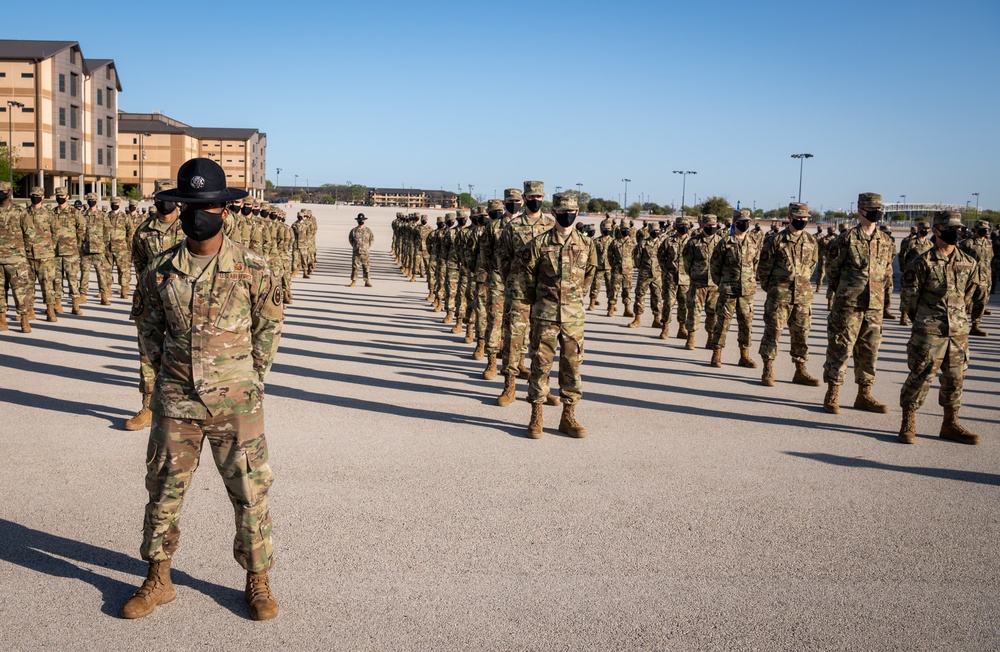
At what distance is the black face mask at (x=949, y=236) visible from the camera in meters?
7.57

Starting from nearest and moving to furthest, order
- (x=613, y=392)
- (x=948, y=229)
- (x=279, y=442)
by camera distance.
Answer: (x=279, y=442)
(x=948, y=229)
(x=613, y=392)

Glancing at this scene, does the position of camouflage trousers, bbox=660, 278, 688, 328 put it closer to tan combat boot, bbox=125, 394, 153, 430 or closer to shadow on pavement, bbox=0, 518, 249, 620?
tan combat boot, bbox=125, 394, 153, 430

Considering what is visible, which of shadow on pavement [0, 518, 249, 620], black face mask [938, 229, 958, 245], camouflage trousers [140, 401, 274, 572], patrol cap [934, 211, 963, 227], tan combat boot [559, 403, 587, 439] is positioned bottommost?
shadow on pavement [0, 518, 249, 620]

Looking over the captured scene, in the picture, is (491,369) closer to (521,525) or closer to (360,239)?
(521,525)

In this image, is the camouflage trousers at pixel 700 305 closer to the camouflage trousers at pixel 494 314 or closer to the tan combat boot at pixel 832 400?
the camouflage trousers at pixel 494 314

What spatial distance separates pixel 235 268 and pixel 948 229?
6.51 metres

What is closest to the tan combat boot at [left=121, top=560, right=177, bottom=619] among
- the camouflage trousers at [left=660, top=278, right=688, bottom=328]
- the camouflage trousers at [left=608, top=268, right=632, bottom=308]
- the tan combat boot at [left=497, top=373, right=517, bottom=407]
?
the tan combat boot at [left=497, top=373, right=517, bottom=407]

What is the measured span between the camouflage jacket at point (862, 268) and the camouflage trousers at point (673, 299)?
17.9 feet

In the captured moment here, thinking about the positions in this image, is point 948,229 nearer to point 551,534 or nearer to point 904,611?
point 904,611

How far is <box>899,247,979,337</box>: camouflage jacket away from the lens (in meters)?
7.51

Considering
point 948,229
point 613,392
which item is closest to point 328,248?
point 613,392

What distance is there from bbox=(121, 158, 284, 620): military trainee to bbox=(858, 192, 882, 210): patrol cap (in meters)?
7.08

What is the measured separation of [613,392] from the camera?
387 inches

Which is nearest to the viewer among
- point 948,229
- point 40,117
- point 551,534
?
→ point 551,534
